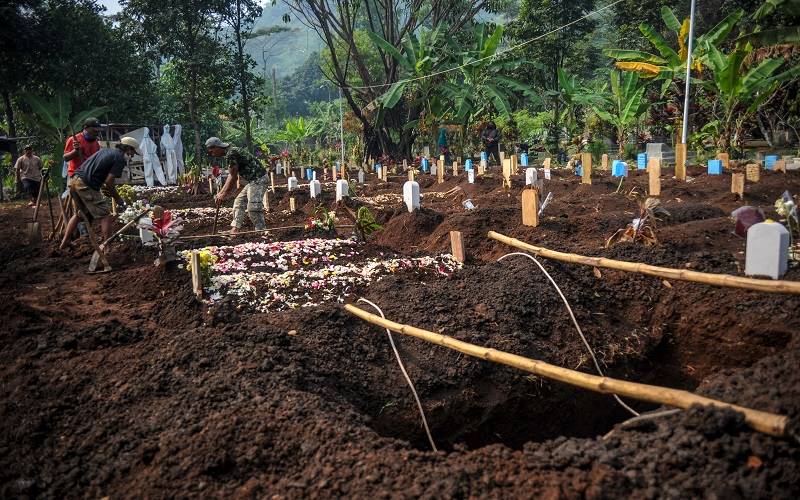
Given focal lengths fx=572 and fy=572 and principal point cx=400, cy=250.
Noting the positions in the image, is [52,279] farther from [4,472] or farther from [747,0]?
[747,0]

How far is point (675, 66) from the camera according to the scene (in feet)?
45.6

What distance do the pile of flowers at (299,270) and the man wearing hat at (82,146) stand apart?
9.84 feet

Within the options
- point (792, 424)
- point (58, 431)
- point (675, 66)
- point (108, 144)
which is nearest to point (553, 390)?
point (792, 424)

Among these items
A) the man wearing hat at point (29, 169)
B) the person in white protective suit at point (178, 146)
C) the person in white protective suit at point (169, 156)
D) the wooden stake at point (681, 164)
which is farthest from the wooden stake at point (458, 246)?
the person in white protective suit at point (178, 146)

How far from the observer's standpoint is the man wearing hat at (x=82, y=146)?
7590 millimetres

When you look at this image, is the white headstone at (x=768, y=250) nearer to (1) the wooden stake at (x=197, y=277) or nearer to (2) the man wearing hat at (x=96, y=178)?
(1) the wooden stake at (x=197, y=277)

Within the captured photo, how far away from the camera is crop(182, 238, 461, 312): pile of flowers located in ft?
16.4

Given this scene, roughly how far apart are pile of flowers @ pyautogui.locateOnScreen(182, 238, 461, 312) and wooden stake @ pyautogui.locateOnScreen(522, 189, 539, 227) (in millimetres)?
1218

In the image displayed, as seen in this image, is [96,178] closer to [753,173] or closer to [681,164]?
[681,164]

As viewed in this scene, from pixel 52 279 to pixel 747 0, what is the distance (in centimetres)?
1855

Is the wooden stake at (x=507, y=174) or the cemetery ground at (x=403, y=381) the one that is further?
→ the wooden stake at (x=507, y=174)

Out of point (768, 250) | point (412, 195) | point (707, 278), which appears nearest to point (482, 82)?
point (412, 195)

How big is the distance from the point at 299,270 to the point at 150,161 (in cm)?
1442

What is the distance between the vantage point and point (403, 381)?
→ 378cm
